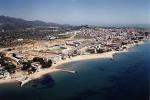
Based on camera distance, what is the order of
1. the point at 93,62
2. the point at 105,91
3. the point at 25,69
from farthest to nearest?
1. the point at 93,62
2. the point at 25,69
3. the point at 105,91

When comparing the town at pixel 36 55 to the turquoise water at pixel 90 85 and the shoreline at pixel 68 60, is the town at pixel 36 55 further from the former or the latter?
the turquoise water at pixel 90 85

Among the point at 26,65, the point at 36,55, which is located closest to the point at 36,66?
the point at 26,65

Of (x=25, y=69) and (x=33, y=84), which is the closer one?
(x=33, y=84)

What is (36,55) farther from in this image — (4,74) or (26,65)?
(4,74)

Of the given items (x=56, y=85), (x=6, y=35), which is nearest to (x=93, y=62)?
(x=56, y=85)

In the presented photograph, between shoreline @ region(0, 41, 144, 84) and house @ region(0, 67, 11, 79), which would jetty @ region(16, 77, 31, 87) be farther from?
house @ region(0, 67, 11, 79)

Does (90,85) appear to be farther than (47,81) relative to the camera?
No

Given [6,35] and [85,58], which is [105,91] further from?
[6,35]

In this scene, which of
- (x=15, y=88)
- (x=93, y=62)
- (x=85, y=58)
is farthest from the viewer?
(x=85, y=58)
